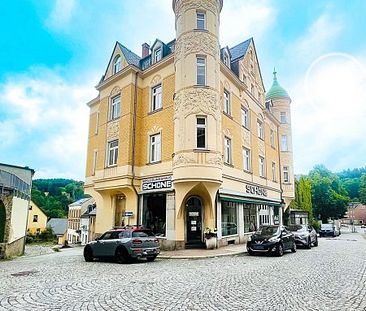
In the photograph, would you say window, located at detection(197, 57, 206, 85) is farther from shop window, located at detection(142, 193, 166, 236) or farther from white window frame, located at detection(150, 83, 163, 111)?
shop window, located at detection(142, 193, 166, 236)

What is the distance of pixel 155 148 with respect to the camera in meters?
20.7

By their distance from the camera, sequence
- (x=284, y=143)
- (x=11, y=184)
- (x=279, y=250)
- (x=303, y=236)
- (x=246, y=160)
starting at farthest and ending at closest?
(x=284, y=143)
(x=246, y=160)
(x=303, y=236)
(x=11, y=184)
(x=279, y=250)

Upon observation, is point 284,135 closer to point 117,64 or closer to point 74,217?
point 117,64

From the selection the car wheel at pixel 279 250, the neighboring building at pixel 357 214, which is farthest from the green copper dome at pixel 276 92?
the neighboring building at pixel 357 214

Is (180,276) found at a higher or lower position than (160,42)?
lower

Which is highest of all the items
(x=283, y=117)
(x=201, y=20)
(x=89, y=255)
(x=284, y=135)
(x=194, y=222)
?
(x=201, y=20)

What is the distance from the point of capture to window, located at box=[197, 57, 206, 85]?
1900cm

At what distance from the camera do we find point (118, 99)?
23.2 metres

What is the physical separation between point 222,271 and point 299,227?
12.0 meters

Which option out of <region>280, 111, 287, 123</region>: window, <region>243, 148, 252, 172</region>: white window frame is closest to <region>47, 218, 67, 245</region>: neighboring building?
<region>280, 111, 287, 123</region>: window

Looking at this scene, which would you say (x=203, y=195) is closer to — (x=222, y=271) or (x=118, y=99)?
(x=222, y=271)

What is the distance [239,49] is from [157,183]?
609 inches

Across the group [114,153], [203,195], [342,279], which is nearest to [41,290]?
[342,279]

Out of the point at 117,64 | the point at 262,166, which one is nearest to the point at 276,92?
the point at 262,166
